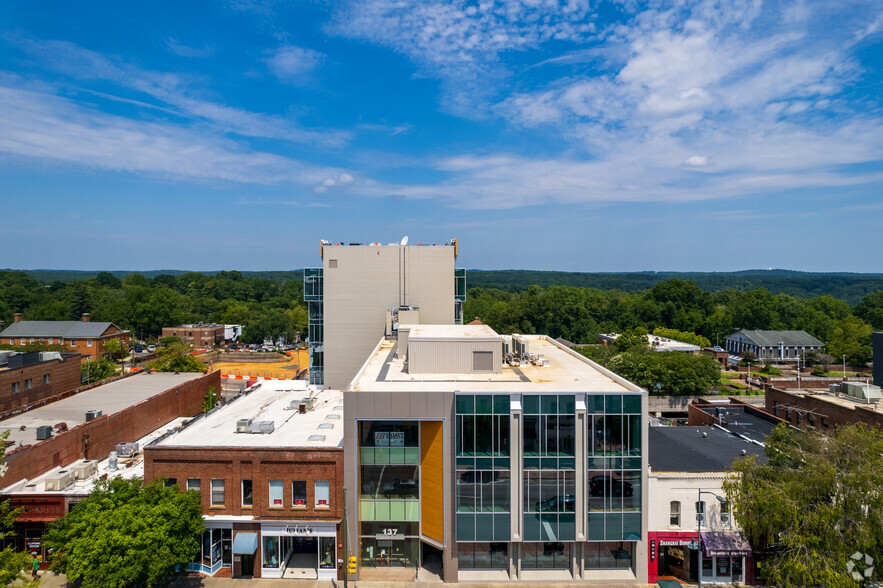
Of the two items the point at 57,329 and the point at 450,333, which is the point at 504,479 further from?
the point at 57,329

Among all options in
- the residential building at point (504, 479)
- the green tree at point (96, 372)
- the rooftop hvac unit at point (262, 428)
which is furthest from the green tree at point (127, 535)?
the green tree at point (96, 372)

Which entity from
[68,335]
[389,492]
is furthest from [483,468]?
[68,335]

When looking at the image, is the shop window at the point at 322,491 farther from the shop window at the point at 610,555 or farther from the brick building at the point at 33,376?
the brick building at the point at 33,376

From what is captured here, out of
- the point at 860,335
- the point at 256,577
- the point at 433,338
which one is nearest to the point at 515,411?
the point at 433,338

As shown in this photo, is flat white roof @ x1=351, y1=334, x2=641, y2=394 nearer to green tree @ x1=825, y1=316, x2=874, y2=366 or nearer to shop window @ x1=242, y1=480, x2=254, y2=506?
shop window @ x1=242, y1=480, x2=254, y2=506

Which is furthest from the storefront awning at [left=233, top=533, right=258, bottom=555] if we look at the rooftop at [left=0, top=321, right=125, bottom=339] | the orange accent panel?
the rooftop at [left=0, top=321, right=125, bottom=339]

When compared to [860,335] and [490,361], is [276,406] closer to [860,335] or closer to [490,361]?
[490,361]
